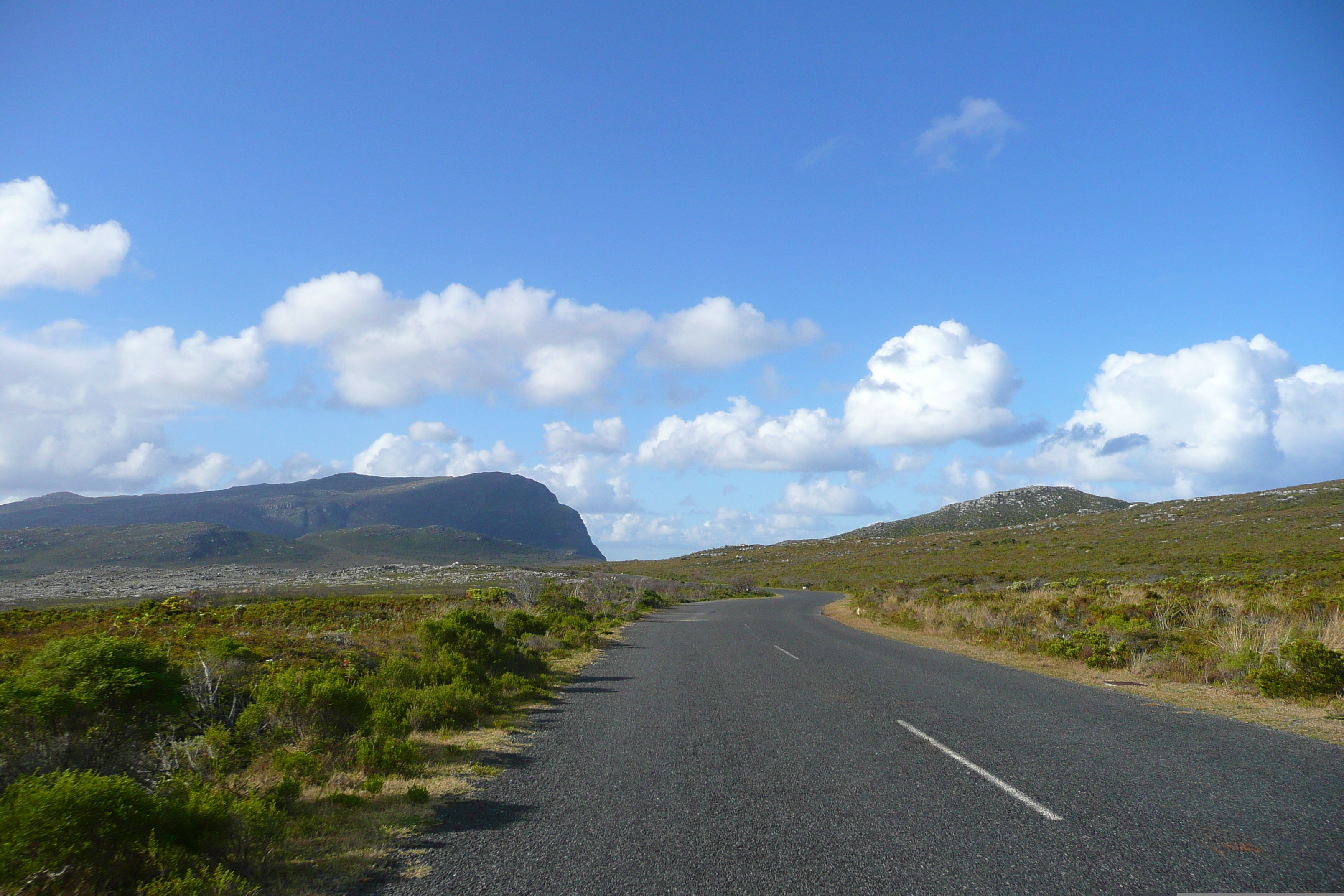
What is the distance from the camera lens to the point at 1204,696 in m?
10.8

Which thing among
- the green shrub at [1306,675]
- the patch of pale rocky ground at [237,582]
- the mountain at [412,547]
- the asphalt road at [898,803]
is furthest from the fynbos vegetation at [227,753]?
the mountain at [412,547]

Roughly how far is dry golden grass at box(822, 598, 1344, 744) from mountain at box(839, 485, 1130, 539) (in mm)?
115480

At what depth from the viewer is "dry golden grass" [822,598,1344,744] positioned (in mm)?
8648

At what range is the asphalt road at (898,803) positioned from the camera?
4.45 m

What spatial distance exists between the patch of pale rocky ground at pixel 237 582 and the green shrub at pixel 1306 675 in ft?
97.7

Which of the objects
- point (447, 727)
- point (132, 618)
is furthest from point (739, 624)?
point (132, 618)

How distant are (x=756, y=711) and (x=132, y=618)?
23548 mm

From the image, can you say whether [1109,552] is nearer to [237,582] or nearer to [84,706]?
[84,706]

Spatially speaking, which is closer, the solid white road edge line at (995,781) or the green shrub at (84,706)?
the green shrub at (84,706)

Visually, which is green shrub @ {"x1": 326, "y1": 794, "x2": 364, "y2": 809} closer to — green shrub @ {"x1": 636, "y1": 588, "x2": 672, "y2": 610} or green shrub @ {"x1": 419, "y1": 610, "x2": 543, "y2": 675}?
green shrub @ {"x1": 419, "y1": 610, "x2": 543, "y2": 675}

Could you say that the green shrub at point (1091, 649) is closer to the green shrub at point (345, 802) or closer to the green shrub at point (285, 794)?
the green shrub at point (345, 802)

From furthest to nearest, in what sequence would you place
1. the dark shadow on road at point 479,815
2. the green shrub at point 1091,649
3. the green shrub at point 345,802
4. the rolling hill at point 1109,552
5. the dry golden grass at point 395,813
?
the rolling hill at point 1109,552 < the green shrub at point 1091,649 < the green shrub at point 345,802 < the dark shadow on road at point 479,815 < the dry golden grass at point 395,813

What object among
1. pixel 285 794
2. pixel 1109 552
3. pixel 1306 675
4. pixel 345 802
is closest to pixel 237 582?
pixel 285 794

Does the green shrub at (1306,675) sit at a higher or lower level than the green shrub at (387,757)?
higher
